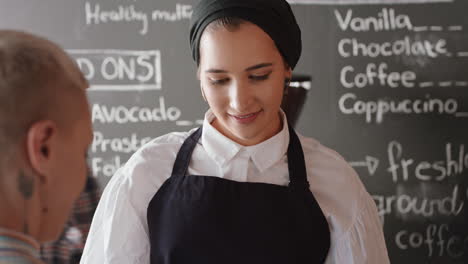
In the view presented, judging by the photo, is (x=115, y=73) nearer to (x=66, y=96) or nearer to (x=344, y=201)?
(x=344, y=201)

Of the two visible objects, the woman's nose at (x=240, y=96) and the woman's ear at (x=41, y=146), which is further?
the woman's nose at (x=240, y=96)

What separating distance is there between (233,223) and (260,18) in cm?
44

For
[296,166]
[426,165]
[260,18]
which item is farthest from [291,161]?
[426,165]

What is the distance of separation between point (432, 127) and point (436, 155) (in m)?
0.09

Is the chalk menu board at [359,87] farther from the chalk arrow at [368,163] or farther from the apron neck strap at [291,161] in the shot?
the apron neck strap at [291,161]

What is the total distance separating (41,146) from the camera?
63cm

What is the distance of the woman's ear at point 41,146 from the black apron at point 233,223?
477 mm

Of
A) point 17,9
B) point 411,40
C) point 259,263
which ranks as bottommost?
point 259,263

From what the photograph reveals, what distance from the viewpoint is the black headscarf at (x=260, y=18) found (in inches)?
40.7

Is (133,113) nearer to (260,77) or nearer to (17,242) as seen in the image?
(260,77)

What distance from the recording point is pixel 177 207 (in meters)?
1.11

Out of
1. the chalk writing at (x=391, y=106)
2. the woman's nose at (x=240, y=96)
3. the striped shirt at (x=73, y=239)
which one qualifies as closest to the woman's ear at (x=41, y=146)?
the woman's nose at (x=240, y=96)

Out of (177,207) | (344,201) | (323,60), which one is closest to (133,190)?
(177,207)

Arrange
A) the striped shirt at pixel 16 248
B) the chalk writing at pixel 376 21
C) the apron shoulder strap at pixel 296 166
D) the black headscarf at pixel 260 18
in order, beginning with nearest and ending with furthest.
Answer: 1. the striped shirt at pixel 16 248
2. the black headscarf at pixel 260 18
3. the apron shoulder strap at pixel 296 166
4. the chalk writing at pixel 376 21
